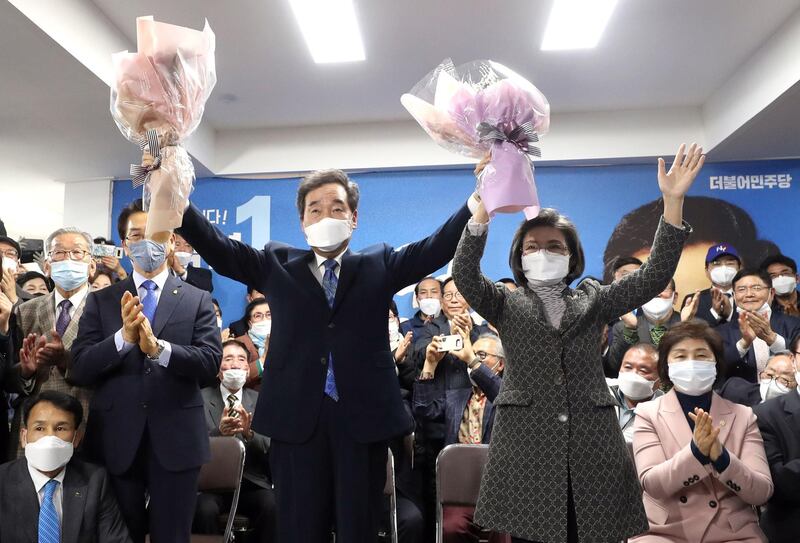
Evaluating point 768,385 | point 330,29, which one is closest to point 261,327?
point 330,29

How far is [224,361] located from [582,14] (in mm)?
3617

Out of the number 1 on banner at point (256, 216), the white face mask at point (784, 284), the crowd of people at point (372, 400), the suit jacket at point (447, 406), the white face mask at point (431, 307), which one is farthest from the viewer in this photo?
the number 1 on banner at point (256, 216)

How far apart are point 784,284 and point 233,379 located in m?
4.06

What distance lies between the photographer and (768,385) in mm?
3568

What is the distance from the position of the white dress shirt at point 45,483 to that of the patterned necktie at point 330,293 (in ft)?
4.62

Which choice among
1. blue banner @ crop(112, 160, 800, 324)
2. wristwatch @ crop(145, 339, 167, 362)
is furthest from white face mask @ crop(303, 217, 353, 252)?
blue banner @ crop(112, 160, 800, 324)

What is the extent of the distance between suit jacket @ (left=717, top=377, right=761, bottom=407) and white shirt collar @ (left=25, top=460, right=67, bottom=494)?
3030 millimetres

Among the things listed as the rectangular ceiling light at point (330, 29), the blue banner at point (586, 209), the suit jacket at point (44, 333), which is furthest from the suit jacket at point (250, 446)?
the blue banner at point (586, 209)

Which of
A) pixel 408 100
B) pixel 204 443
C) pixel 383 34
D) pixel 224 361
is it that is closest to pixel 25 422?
pixel 204 443

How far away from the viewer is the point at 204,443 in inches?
104

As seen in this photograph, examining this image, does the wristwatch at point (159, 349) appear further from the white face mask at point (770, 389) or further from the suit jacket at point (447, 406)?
the white face mask at point (770, 389)

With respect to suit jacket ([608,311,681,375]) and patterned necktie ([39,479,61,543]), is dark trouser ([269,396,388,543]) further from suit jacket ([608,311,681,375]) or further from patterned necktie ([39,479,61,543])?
suit jacket ([608,311,681,375])

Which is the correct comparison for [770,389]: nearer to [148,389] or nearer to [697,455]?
[697,455]

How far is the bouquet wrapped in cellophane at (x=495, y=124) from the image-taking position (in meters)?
1.82
